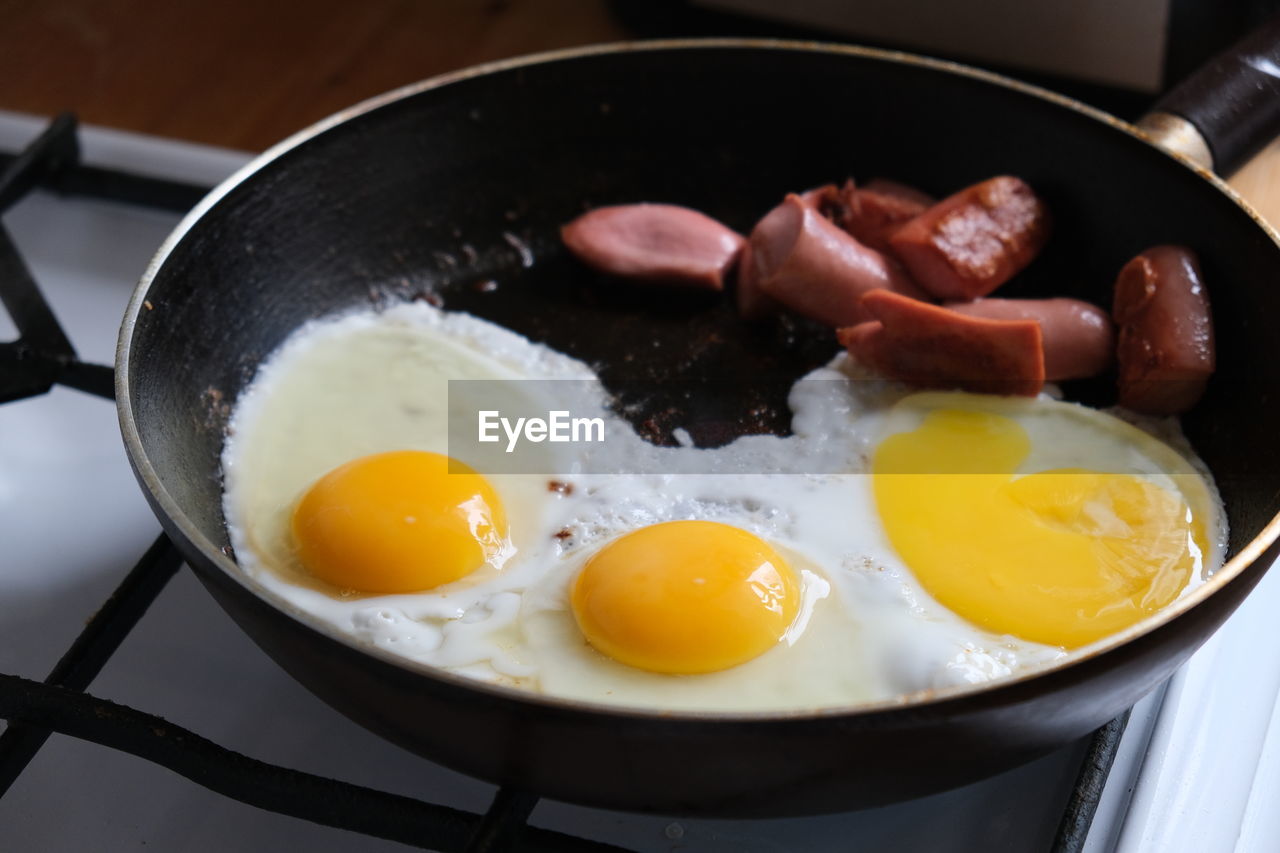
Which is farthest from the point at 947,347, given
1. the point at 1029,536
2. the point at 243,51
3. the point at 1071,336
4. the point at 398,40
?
the point at 243,51

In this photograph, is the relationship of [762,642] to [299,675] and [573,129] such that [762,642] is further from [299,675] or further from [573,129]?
[573,129]

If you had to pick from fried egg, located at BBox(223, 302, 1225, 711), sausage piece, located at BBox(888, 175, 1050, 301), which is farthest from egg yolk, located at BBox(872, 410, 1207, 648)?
sausage piece, located at BBox(888, 175, 1050, 301)

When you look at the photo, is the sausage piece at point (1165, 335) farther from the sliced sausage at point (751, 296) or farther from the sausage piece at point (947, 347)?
the sliced sausage at point (751, 296)

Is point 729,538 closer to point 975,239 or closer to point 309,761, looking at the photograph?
point 309,761

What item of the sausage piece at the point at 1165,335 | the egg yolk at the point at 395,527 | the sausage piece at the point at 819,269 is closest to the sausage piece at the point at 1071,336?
the sausage piece at the point at 1165,335

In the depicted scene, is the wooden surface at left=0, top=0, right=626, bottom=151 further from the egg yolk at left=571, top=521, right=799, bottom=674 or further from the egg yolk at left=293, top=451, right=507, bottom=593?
the egg yolk at left=571, top=521, right=799, bottom=674

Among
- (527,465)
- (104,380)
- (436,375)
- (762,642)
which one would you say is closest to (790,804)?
(762,642)
